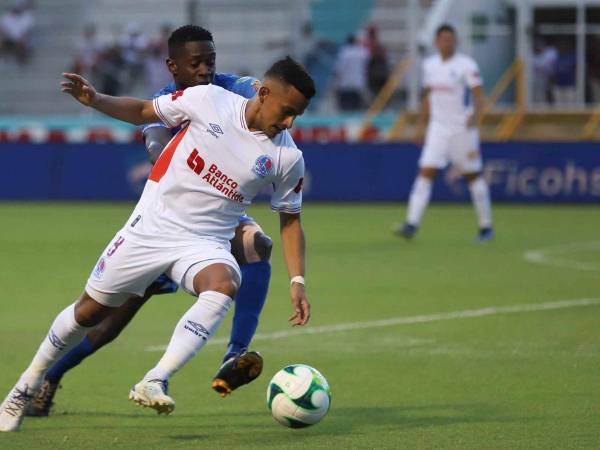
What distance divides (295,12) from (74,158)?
8.12 m

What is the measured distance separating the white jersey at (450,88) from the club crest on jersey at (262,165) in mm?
11037

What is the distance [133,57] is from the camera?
2991 centimetres

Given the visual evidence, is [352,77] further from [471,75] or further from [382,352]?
[382,352]

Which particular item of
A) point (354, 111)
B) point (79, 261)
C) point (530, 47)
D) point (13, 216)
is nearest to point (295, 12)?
point (354, 111)

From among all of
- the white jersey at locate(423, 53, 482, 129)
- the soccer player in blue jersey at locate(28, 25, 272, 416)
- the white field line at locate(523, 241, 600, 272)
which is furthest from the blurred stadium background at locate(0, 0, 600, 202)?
the soccer player in blue jersey at locate(28, 25, 272, 416)

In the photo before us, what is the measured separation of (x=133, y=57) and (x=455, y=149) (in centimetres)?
1412

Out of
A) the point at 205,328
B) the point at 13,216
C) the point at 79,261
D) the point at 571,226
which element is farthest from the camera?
the point at 13,216

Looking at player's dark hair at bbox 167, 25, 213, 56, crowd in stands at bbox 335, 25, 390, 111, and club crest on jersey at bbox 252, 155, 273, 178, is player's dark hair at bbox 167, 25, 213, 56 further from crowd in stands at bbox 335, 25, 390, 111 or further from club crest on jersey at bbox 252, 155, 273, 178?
crowd in stands at bbox 335, 25, 390, 111

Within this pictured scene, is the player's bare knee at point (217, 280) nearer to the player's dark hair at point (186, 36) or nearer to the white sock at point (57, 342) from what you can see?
the white sock at point (57, 342)

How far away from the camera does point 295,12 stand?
30078 millimetres

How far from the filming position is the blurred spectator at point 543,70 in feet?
82.2

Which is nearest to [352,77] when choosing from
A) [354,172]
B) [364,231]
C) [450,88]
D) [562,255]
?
[354,172]

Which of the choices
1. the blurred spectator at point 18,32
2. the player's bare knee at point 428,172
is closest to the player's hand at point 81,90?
the player's bare knee at point 428,172

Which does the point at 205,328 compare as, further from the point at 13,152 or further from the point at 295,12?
the point at 295,12
